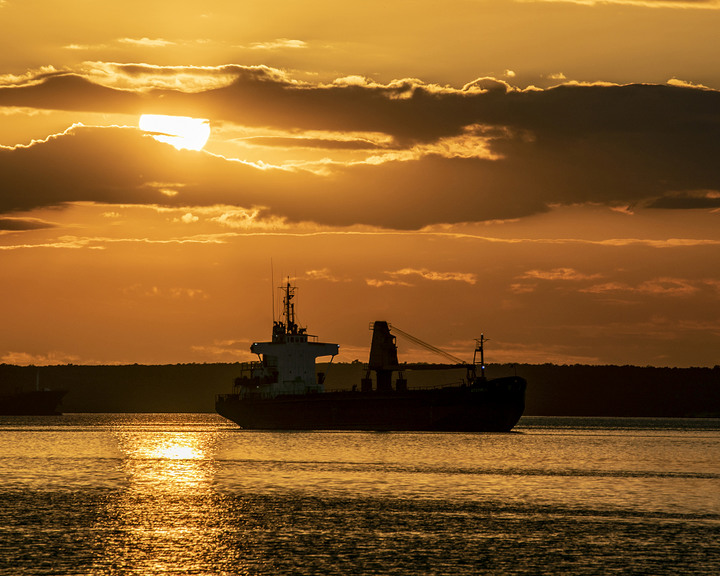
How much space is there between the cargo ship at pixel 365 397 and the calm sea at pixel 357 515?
31.2 metres

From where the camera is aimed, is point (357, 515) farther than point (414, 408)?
No

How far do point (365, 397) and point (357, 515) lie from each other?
248 feet

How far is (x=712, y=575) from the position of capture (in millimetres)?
33031


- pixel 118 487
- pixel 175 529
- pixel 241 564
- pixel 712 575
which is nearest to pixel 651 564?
pixel 712 575

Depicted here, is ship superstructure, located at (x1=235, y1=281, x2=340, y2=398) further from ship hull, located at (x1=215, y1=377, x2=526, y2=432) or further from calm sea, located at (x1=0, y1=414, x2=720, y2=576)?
calm sea, located at (x1=0, y1=414, x2=720, y2=576)

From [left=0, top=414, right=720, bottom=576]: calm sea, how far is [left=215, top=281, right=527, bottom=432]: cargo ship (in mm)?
31227

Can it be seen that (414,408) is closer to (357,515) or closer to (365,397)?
(365,397)

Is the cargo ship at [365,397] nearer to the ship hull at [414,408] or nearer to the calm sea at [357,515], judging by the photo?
the ship hull at [414,408]

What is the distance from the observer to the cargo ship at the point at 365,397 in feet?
395

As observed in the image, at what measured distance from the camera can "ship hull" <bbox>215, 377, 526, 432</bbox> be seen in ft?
393

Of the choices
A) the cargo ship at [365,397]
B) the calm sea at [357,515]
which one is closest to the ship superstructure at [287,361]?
the cargo ship at [365,397]

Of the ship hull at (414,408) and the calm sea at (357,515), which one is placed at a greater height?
the ship hull at (414,408)

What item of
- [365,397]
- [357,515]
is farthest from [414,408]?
[357,515]

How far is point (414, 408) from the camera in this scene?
121m
